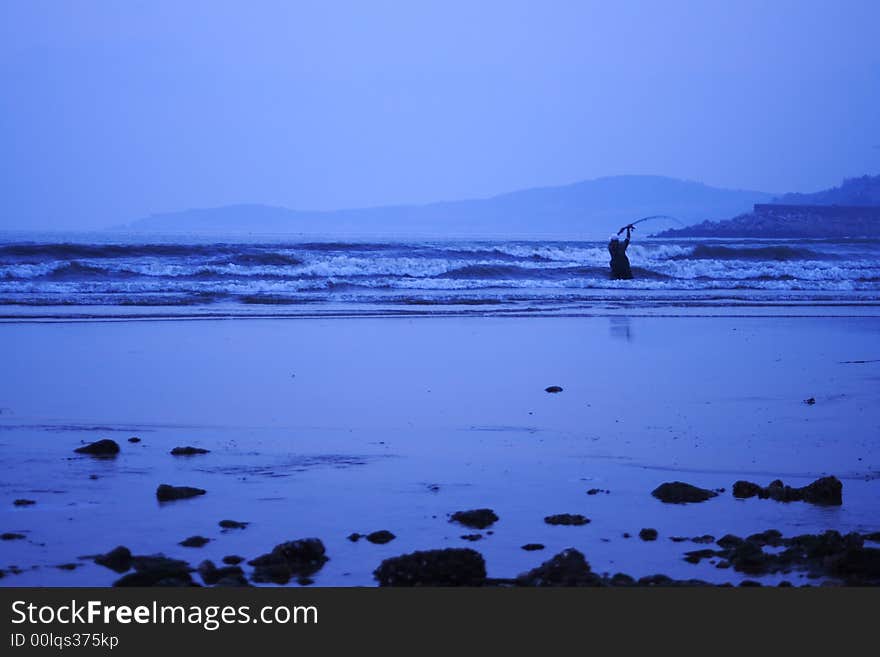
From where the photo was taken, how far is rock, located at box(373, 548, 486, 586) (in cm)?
487

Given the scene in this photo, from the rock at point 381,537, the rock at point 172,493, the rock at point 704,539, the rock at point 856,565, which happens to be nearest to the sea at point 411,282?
the rock at point 172,493

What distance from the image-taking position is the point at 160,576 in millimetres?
4836

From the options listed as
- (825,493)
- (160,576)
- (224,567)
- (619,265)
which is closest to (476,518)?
(224,567)

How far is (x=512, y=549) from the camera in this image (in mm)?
5496

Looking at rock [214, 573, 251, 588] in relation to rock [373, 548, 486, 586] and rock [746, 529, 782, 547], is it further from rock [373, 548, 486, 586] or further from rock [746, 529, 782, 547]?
rock [746, 529, 782, 547]

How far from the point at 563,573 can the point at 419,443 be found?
11.3 feet

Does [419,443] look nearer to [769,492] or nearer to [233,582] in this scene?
[769,492]

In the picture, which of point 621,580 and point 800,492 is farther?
point 800,492

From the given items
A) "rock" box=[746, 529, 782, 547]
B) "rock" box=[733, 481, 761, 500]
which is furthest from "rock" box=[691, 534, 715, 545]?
"rock" box=[733, 481, 761, 500]

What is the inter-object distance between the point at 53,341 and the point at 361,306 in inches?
357

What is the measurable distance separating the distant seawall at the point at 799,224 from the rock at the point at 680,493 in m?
89.5

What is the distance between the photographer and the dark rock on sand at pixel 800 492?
21.0ft

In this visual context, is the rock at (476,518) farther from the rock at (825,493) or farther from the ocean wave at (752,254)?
the ocean wave at (752,254)

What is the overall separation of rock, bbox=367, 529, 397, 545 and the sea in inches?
615
